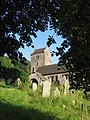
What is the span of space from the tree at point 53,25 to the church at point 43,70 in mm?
58583

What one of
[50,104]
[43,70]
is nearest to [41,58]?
[43,70]

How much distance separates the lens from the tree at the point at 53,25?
13188mm

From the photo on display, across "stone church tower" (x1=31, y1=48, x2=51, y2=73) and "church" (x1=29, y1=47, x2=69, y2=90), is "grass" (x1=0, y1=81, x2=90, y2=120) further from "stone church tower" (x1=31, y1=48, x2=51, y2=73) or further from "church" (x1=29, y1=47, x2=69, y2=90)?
"stone church tower" (x1=31, y1=48, x2=51, y2=73)

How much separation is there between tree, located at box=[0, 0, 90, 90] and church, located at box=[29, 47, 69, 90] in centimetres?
5858

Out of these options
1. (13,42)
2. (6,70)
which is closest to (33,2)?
(13,42)

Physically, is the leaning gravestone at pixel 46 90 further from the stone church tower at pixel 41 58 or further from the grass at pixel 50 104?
the stone church tower at pixel 41 58

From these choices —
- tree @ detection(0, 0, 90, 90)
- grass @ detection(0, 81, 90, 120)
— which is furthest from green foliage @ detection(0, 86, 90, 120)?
tree @ detection(0, 0, 90, 90)

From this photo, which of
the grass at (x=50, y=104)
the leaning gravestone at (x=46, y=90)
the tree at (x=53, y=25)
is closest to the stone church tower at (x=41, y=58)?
the leaning gravestone at (x=46, y=90)

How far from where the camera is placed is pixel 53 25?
1423 cm

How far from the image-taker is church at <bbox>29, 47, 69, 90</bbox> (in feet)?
263

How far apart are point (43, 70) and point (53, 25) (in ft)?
250

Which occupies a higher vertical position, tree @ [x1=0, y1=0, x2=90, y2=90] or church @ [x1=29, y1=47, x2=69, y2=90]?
church @ [x1=29, y1=47, x2=69, y2=90]

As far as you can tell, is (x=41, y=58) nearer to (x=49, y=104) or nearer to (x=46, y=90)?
(x=46, y=90)

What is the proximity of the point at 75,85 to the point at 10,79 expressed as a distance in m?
3.31
